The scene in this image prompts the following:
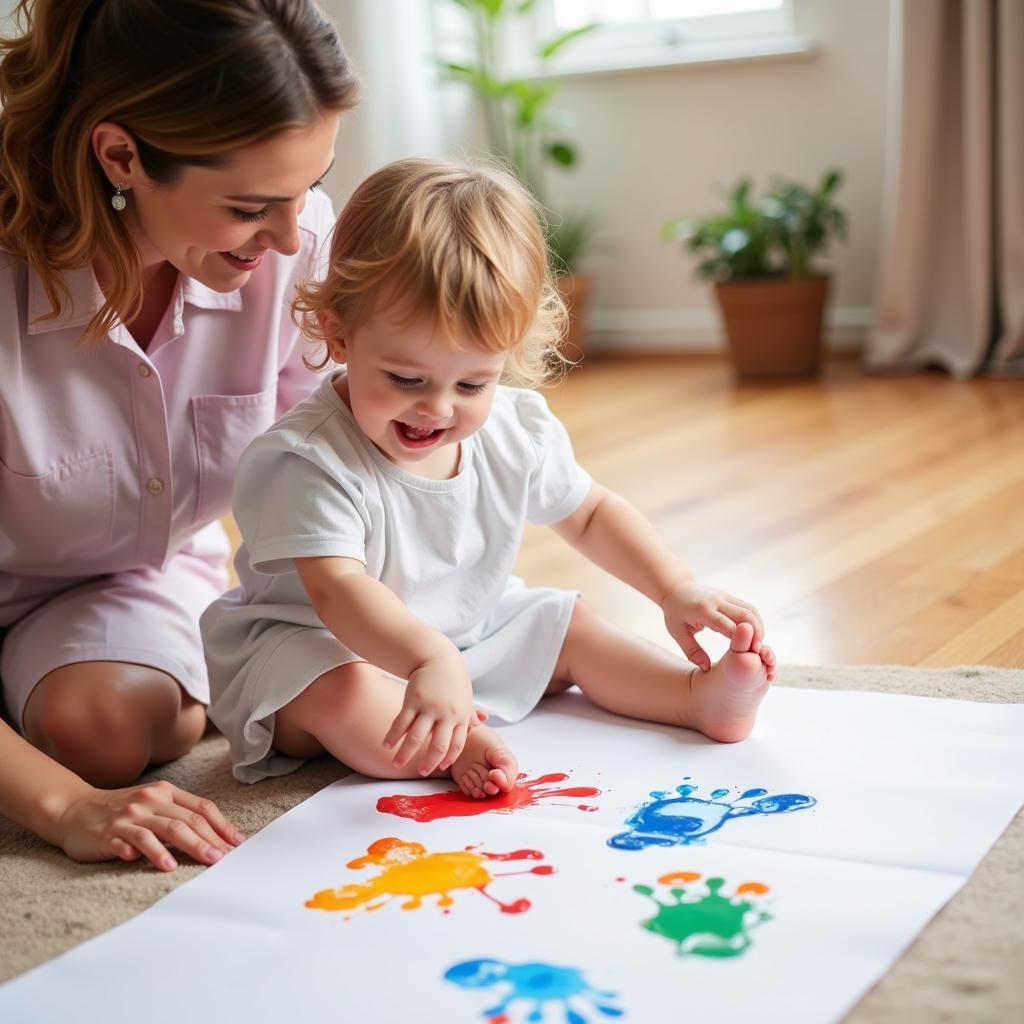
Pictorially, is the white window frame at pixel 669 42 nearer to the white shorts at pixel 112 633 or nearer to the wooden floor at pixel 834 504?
the wooden floor at pixel 834 504

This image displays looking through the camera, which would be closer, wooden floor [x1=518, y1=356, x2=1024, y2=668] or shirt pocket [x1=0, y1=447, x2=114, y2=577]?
shirt pocket [x1=0, y1=447, x2=114, y2=577]

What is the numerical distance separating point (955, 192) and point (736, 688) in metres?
2.02

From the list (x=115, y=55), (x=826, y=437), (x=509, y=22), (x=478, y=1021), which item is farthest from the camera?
(x=509, y=22)

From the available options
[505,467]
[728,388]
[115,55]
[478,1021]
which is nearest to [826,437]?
[728,388]

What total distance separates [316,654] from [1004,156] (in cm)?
208

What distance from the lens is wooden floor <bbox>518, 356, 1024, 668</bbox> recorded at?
1.36 metres

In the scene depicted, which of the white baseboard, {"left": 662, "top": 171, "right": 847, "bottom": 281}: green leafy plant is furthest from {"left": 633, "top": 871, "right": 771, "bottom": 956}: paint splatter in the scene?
the white baseboard

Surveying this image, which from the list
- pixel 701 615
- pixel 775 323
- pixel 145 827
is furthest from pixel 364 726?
pixel 775 323

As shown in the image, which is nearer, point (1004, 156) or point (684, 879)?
point (684, 879)

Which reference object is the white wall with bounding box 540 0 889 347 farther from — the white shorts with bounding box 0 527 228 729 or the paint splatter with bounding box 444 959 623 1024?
the paint splatter with bounding box 444 959 623 1024

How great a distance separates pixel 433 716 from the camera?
3.02 feet

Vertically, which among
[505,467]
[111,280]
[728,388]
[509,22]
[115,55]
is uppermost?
[509,22]

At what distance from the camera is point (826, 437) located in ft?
7.52

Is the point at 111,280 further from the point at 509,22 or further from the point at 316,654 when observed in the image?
the point at 509,22
